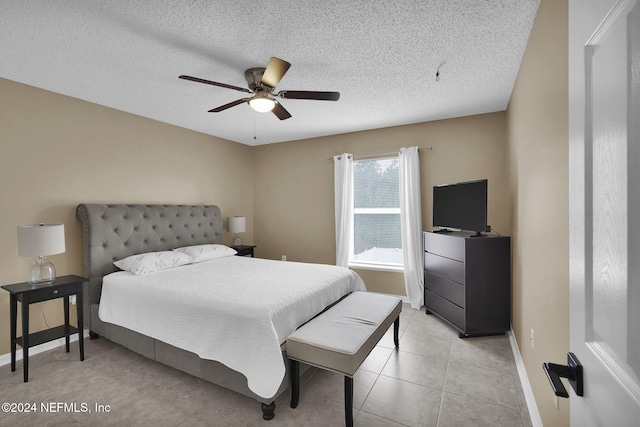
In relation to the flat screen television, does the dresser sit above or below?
below

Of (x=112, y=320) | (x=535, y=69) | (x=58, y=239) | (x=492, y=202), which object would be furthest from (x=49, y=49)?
(x=492, y=202)

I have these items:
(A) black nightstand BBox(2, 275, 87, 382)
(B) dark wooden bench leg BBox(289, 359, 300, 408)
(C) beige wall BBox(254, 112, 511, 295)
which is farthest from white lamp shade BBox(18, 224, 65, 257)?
(C) beige wall BBox(254, 112, 511, 295)

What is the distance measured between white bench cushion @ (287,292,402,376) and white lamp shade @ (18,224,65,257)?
223cm

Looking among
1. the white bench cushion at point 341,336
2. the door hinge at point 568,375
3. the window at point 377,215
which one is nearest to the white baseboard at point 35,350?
the white bench cushion at point 341,336

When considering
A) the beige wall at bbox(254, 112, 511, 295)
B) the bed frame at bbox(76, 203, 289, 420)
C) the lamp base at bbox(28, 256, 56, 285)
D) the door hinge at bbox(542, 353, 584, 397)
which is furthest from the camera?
the beige wall at bbox(254, 112, 511, 295)

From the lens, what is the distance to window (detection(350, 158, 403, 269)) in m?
4.36

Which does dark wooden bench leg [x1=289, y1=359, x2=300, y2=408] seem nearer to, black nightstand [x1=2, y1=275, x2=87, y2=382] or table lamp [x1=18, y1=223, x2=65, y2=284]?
black nightstand [x1=2, y1=275, x2=87, y2=382]

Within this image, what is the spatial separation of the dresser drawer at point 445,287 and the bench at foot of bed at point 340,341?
1.03m

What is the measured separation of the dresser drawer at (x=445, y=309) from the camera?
3.12 meters

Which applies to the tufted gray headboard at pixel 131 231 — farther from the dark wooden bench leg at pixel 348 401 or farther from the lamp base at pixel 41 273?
the dark wooden bench leg at pixel 348 401

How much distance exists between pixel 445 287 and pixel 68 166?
4.28 meters

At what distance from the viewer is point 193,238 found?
13.6 ft

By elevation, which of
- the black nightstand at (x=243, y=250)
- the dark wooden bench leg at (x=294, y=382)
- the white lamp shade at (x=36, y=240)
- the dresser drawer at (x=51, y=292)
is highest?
the white lamp shade at (x=36, y=240)

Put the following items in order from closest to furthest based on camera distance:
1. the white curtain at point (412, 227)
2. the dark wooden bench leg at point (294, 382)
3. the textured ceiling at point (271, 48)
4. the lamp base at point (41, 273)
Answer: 1. the textured ceiling at point (271, 48)
2. the dark wooden bench leg at point (294, 382)
3. the lamp base at point (41, 273)
4. the white curtain at point (412, 227)
